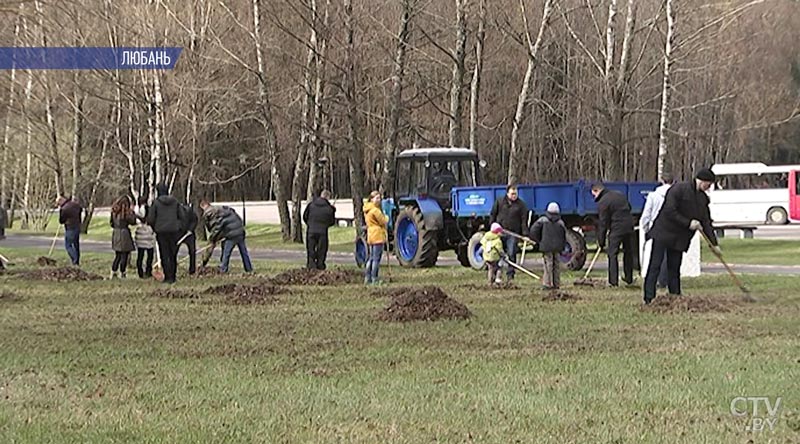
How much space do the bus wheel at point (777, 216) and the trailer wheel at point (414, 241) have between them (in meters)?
31.2

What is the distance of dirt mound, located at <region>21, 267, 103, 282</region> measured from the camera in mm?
22375

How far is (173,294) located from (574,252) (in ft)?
29.6

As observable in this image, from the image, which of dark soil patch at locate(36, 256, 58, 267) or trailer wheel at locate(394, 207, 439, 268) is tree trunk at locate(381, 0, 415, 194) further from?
dark soil patch at locate(36, 256, 58, 267)

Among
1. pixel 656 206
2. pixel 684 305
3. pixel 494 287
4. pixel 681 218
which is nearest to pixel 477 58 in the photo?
pixel 494 287

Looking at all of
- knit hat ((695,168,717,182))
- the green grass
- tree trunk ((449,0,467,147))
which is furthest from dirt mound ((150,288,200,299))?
tree trunk ((449,0,467,147))

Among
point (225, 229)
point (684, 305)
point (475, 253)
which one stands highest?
point (225, 229)

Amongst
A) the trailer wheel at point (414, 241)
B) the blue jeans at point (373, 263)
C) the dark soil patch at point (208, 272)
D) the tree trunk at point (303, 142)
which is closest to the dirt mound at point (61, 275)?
the dark soil patch at point (208, 272)

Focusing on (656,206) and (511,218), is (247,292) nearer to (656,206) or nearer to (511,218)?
(511,218)

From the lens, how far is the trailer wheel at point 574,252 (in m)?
23.6

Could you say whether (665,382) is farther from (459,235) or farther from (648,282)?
(459,235)

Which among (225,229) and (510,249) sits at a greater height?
(225,229)

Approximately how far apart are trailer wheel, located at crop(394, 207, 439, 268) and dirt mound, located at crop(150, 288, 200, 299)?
291 inches

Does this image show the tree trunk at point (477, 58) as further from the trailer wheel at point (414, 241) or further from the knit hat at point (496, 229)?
the knit hat at point (496, 229)

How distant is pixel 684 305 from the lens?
14742 millimetres
